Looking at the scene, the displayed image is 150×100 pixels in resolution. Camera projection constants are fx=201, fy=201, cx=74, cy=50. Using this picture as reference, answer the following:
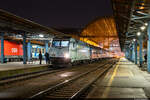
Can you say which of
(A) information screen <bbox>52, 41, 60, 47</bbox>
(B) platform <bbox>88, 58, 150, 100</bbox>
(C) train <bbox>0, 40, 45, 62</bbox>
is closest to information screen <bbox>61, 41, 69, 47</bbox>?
(A) information screen <bbox>52, 41, 60, 47</bbox>

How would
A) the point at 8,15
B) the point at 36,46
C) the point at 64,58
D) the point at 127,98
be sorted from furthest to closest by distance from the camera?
the point at 36,46
the point at 64,58
the point at 8,15
the point at 127,98

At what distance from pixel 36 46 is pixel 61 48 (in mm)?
15617

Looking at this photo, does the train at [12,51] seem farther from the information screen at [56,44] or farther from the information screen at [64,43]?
the information screen at [64,43]

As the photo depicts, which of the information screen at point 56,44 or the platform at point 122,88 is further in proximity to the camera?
the information screen at point 56,44

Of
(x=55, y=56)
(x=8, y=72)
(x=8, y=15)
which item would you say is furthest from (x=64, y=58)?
(x=8, y=15)

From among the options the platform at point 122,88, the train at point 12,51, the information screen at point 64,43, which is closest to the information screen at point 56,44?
the information screen at point 64,43

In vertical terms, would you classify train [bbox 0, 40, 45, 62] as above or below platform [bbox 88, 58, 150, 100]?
above

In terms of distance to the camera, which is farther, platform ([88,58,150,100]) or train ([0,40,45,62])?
train ([0,40,45,62])

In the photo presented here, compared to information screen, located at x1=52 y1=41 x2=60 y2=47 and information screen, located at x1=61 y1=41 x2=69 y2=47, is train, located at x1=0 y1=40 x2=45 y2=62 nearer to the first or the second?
information screen, located at x1=52 y1=41 x2=60 y2=47

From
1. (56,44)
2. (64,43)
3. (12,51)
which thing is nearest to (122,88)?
(64,43)

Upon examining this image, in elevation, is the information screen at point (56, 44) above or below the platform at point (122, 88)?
above

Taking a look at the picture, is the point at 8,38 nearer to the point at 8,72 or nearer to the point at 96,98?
the point at 8,72

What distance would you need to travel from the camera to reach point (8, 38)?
91.7 ft

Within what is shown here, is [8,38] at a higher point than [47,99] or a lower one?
higher
